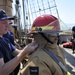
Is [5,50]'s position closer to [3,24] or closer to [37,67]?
[3,24]

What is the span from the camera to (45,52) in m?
2.22

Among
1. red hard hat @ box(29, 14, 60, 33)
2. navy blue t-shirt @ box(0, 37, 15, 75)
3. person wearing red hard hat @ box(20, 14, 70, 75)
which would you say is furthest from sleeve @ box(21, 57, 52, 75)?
navy blue t-shirt @ box(0, 37, 15, 75)

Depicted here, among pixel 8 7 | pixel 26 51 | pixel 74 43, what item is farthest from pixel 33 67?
pixel 74 43

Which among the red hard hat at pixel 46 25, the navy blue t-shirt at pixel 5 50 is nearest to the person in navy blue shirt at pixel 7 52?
the navy blue t-shirt at pixel 5 50

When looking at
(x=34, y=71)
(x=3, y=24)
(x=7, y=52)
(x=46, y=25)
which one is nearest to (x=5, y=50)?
(x=7, y=52)

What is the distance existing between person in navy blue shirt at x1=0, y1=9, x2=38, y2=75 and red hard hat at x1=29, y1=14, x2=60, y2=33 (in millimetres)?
129

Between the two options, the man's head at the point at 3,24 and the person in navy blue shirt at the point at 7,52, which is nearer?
the person in navy blue shirt at the point at 7,52

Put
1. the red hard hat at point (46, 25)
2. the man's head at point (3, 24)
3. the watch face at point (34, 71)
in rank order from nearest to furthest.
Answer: the watch face at point (34, 71), the red hard hat at point (46, 25), the man's head at point (3, 24)

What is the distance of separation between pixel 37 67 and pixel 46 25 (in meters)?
0.39

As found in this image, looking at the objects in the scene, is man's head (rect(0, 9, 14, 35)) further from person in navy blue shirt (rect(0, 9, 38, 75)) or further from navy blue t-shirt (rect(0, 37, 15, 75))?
navy blue t-shirt (rect(0, 37, 15, 75))

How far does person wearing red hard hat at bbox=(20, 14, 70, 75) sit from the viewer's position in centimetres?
209

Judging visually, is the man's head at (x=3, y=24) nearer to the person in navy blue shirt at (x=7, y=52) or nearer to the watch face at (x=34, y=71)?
the person in navy blue shirt at (x=7, y=52)

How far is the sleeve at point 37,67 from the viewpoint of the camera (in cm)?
207

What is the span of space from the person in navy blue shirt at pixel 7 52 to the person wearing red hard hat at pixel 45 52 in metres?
0.08
